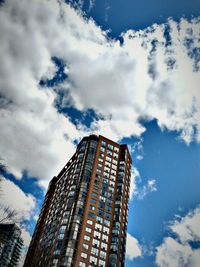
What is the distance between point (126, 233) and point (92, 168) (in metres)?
27.7

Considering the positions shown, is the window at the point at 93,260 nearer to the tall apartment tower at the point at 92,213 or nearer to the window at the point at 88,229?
the tall apartment tower at the point at 92,213

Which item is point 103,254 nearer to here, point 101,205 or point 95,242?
point 95,242

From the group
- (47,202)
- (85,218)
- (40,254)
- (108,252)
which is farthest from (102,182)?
(47,202)

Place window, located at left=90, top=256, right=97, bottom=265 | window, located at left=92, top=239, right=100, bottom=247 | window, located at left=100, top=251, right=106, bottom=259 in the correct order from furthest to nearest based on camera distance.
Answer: window, located at left=92, top=239, right=100, bottom=247, window, located at left=100, top=251, right=106, bottom=259, window, located at left=90, top=256, right=97, bottom=265

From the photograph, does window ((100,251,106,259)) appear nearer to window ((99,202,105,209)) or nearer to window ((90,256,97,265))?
window ((90,256,97,265))

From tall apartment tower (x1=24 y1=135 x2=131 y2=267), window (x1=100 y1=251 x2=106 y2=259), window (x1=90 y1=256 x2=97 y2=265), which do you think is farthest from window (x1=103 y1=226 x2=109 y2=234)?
window (x1=90 y1=256 x2=97 y2=265)

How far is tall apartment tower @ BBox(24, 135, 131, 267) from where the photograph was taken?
272 feet

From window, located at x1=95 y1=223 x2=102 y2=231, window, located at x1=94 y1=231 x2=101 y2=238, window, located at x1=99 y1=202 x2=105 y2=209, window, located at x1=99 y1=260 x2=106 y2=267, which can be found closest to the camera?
window, located at x1=99 y1=260 x2=106 y2=267

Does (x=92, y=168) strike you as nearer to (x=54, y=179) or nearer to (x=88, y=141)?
(x=88, y=141)

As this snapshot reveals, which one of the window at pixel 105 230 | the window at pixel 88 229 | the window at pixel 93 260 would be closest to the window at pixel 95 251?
the window at pixel 93 260

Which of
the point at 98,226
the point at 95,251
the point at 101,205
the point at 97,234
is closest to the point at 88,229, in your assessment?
the point at 97,234

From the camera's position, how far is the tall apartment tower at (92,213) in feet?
272

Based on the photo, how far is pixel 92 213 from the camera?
91.1 metres

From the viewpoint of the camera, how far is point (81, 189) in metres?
95.9
